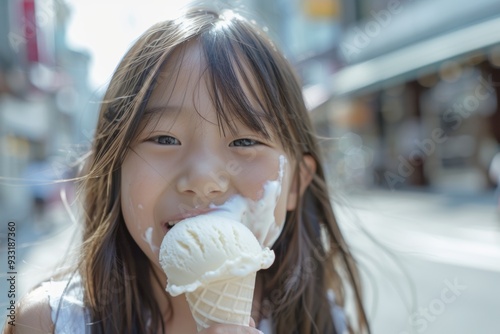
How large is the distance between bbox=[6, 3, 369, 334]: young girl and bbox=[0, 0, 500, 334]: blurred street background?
0.20 meters

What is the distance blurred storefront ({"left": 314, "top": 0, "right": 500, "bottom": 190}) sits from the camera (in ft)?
35.7

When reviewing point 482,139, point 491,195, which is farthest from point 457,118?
point 491,195

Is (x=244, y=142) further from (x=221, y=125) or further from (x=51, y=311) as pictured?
(x=51, y=311)

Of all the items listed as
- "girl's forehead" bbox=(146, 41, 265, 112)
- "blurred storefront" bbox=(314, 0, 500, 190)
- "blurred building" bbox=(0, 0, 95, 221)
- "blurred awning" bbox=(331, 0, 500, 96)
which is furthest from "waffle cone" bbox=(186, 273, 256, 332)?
"blurred building" bbox=(0, 0, 95, 221)

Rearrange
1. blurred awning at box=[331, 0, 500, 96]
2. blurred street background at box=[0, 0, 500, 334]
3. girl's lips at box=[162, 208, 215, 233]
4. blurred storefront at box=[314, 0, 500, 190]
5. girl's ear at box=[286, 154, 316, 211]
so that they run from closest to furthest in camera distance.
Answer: girl's lips at box=[162, 208, 215, 233]
girl's ear at box=[286, 154, 316, 211]
blurred street background at box=[0, 0, 500, 334]
blurred awning at box=[331, 0, 500, 96]
blurred storefront at box=[314, 0, 500, 190]

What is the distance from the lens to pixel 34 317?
1.25 meters

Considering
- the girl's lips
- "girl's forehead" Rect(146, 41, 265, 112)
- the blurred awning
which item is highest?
the blurred awning

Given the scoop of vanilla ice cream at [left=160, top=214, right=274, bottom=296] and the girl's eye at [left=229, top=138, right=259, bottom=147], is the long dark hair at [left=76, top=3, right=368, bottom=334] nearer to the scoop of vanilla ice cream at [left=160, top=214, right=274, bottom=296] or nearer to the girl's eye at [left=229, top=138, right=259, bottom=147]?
the girl's eye at [left=229, top=138, right=259, bottom=147]

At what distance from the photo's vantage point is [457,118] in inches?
503

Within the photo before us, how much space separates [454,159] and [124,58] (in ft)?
42.8

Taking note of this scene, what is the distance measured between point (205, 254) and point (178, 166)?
0.74ft

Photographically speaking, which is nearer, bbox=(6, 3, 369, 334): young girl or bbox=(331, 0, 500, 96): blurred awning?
bbox=(6, 3, 369, 334): young girl

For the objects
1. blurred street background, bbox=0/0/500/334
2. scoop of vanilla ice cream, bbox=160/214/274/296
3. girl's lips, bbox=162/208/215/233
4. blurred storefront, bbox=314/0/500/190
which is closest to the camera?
scoop of vanilla ice cream, bbox=160/214/274/296

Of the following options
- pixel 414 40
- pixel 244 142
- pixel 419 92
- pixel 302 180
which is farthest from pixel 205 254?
pixel 419 92
